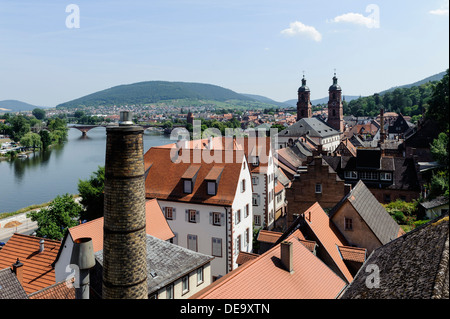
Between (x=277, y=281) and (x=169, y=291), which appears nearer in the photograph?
(x=277, y=281)

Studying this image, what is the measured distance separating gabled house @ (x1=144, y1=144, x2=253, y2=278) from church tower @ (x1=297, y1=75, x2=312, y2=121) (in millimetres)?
88829

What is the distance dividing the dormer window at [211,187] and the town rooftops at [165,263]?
800cm

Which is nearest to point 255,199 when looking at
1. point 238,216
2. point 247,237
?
point 247,237

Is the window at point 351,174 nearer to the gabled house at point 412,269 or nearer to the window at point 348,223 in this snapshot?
the window at point 348,223

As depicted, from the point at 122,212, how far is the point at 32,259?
12712mm

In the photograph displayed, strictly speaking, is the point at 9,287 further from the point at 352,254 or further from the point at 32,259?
the point at 352,254

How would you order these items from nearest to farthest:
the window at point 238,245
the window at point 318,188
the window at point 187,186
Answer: the window at point 238,245, the window at point 187,186, the window at point 318,188

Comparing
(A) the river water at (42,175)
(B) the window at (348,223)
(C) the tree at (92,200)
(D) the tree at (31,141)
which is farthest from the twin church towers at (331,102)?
(B) the window at (348,223)

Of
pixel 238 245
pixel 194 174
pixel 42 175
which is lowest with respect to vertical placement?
pixel 42 175

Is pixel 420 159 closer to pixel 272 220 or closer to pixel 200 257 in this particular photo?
pixel 272 220

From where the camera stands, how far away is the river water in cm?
5461

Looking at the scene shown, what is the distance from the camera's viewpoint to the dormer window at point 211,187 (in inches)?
998

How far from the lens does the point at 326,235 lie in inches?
751
